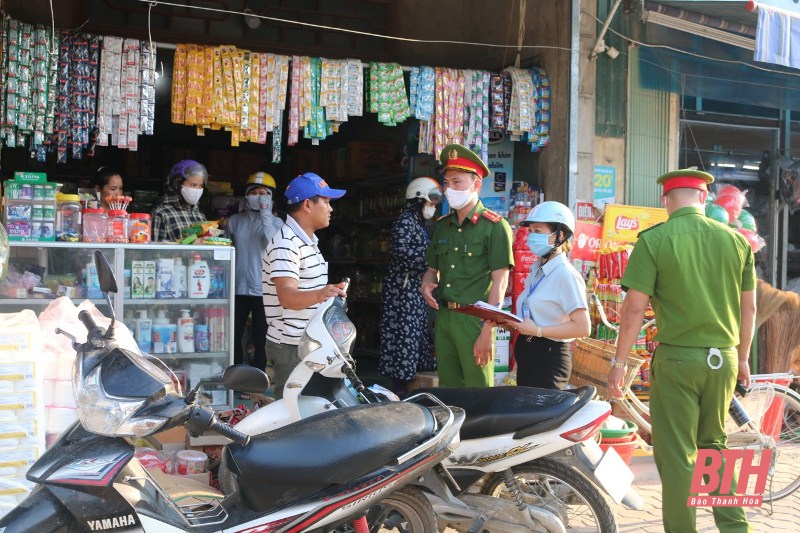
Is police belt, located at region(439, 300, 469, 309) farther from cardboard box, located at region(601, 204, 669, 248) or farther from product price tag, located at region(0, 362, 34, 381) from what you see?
product price tag, located at region(0, 362, 34, 381)

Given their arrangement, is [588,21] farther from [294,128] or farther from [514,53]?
[294,128]

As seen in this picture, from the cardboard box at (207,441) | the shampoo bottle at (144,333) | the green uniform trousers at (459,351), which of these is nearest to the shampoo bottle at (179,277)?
the shampoo bottle at (144,333)

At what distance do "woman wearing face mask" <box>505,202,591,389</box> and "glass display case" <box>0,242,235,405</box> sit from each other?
229cm

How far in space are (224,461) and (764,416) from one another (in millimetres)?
4461

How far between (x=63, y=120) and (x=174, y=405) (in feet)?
13.7

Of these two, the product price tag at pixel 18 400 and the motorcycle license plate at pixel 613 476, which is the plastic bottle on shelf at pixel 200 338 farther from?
the motorcycle license plate at pixel 613 476

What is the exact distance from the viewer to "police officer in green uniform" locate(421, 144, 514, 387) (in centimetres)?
527

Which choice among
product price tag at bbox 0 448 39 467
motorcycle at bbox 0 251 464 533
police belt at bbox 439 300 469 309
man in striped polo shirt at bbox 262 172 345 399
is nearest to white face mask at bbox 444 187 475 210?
police belt at bbox 439 300 469 309

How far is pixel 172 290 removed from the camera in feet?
19.6

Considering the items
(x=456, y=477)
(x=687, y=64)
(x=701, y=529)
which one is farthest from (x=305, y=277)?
(x=687, y=64)

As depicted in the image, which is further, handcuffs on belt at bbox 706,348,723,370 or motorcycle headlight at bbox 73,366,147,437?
handcuffs on belt at bbox 706,348,723,370

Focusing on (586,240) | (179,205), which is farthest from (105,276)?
(586,240)

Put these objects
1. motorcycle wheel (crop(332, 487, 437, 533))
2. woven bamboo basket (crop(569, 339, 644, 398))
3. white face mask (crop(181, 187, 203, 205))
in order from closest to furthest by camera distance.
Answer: motorcycle wheel (crop(332, 487, 437, 533)) → woven bamboo basket (crop(569, 339, 644, 398)) → white face mask (crop(181, 187, 203, 205))

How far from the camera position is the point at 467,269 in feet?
17.7
